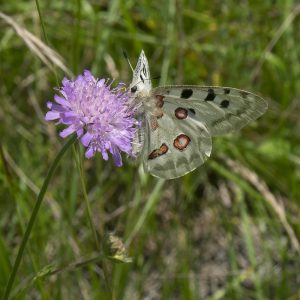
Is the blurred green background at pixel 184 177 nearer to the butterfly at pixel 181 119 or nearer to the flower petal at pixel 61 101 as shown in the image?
the butterfly at pixel 181 119

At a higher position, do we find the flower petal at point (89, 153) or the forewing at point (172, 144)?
the forewing at point (172, 144)

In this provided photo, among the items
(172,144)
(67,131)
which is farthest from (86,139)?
(172,144)

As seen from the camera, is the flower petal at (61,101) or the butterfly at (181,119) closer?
the flower petal at (61,101)

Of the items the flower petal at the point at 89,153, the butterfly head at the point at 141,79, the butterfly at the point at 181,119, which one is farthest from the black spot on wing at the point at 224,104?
→ the flower petal at the point at 89,153

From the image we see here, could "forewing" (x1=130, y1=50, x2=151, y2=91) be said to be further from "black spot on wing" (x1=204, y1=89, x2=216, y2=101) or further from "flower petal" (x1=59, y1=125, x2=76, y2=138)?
"flower petal" (x1=59, y1=125, x2=76, y2=138)

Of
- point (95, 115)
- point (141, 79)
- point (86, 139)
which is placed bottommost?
point (86, 139)

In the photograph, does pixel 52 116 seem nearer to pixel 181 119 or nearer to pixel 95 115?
pixel 95 115

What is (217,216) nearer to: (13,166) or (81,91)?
(13,166)
